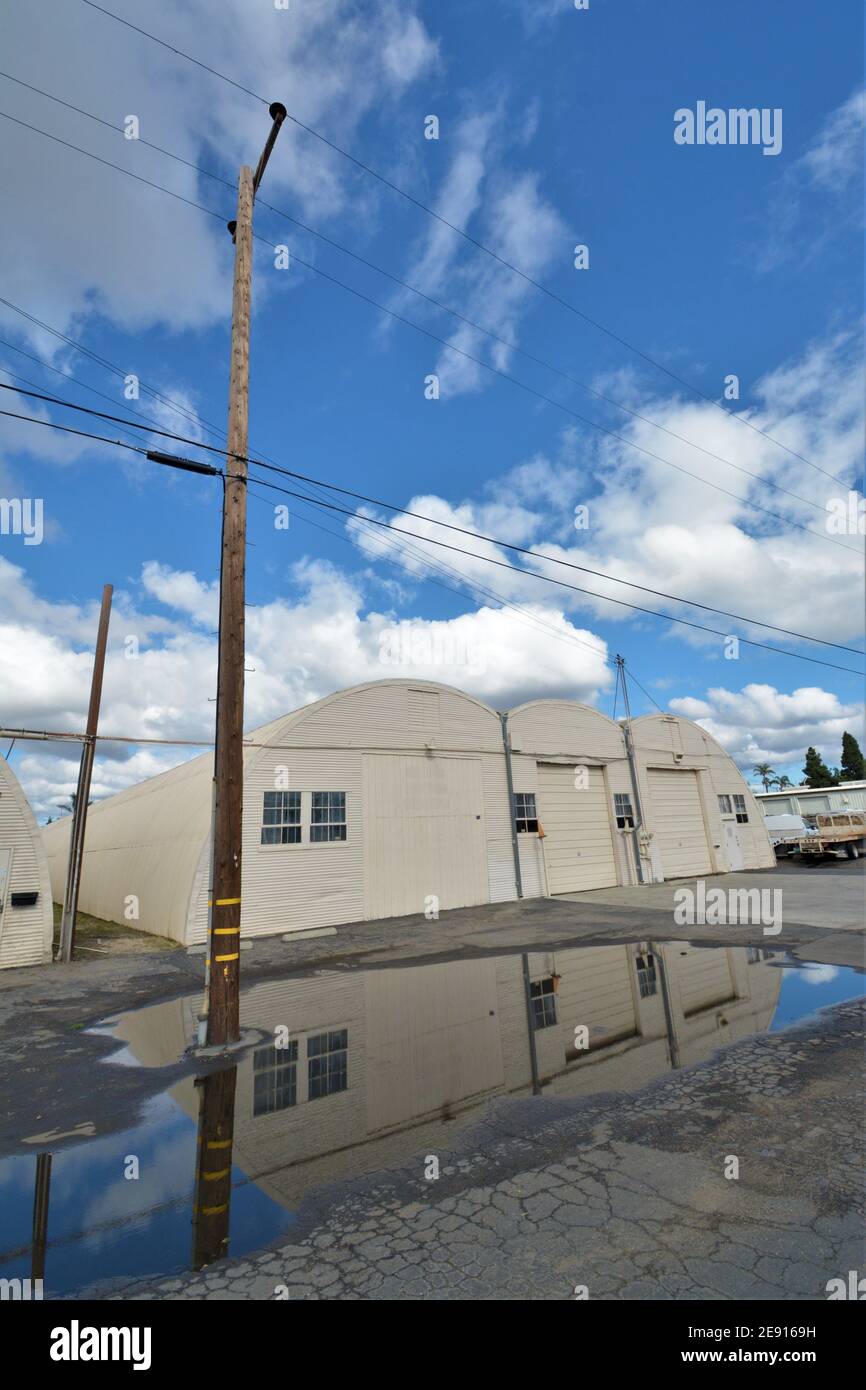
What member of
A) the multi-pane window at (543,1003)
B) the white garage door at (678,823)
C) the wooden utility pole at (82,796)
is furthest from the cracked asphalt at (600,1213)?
the white garage door at (678,823)

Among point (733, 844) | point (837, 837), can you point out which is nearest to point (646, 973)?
point (733, 844)

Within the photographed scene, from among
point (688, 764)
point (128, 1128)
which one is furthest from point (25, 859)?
point (688, 764)

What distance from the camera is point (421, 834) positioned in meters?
18.3

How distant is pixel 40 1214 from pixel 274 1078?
2436 millimetres

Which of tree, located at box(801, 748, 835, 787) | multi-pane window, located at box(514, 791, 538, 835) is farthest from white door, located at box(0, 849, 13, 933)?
tree, located at box(801, 748, 835, 787)

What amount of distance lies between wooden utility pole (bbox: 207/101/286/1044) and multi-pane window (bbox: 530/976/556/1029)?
136 inches

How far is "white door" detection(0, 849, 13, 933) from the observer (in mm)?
12648

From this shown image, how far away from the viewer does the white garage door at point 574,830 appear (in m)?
21.2

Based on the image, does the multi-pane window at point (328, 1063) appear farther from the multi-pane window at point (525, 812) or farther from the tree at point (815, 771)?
the tree at point (815, 771)

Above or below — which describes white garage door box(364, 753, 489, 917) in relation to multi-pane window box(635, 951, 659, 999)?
above

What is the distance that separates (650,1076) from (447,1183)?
8.21 ft

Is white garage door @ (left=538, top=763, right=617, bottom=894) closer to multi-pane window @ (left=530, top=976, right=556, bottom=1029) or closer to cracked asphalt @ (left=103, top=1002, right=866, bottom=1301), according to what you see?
multi-pane window @ (left=530, top=976, right=556, bottom=1029)

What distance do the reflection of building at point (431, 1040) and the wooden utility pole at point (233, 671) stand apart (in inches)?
34.5
